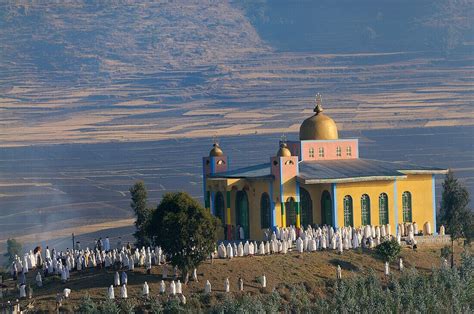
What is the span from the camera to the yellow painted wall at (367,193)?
63812 mm

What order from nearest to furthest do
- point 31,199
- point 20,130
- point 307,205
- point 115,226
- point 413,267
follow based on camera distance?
point 413,267 → point 307,205 → point 115,226 → point 31,199 → point 20,130

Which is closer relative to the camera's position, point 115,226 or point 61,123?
point 115,226

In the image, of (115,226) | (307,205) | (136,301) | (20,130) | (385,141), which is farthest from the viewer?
(20,130)

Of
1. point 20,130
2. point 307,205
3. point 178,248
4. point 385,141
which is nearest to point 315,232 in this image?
point 307,205

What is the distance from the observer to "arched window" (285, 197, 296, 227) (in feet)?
208

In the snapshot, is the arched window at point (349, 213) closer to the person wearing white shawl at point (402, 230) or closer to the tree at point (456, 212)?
the person wearing white shawl at point (402, 230)

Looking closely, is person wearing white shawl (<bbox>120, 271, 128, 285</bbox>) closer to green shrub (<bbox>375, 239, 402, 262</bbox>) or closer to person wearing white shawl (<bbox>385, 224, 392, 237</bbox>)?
green shrub (<bbox>375, 239, 402, 262</bbox>)

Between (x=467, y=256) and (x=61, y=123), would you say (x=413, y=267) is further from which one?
(x=61, y=123)

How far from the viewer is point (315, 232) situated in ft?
204

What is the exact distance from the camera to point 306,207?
64312 mm

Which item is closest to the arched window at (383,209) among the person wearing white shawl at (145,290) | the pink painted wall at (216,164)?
the pink painted wall at (216,164)

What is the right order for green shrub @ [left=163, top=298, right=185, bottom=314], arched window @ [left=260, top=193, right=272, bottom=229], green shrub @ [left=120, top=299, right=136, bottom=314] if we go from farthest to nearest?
arched window @ [left=260, top=193, right=272, bottom=229] → green shrub @ [left=163, top=298, right=185, bottom=314] → green shrub @ [left=120, top=299, right=136, bottom=314]

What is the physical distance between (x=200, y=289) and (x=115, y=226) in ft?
211

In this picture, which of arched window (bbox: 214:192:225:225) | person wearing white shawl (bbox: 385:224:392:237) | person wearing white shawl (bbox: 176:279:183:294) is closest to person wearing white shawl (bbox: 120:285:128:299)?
person wearing white shawl (bbox: 176:279:183:294)
